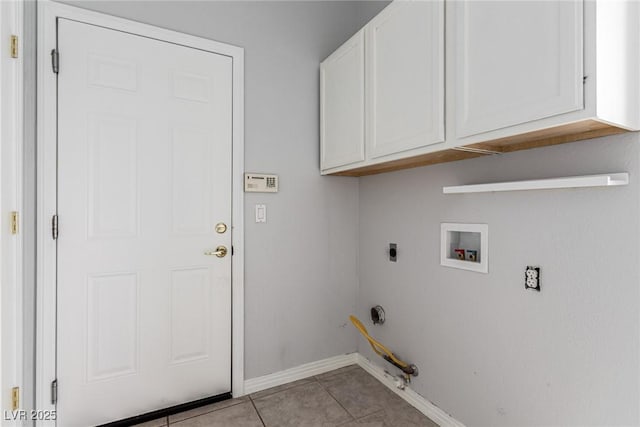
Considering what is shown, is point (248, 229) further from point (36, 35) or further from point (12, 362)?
point (36, 35)

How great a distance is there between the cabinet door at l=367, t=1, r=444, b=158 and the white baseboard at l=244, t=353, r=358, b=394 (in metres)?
1.52

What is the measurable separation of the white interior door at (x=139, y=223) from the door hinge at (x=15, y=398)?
0.20 meters

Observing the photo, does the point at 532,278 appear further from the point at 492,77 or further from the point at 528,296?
the point at 492,77

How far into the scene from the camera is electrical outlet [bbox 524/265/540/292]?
137 centimetres

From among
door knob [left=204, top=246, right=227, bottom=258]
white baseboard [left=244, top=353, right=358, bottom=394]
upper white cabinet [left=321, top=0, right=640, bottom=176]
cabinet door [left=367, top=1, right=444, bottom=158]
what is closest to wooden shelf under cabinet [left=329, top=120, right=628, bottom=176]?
upper white cabinet [left=321, top=0, right=640, bottom=176]

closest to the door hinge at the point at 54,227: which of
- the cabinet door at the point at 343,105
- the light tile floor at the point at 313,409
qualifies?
the light tile floor at the point at 313,409

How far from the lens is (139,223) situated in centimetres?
181

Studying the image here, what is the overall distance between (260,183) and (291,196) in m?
0.24

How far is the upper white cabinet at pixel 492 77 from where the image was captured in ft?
3.21

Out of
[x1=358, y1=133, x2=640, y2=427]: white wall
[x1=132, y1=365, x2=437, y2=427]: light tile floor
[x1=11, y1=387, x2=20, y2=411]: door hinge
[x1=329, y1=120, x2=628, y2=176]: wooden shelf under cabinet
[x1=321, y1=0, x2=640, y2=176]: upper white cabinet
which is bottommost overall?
[x1=132, y1=365, x2=437, y2=427]: light tile floor

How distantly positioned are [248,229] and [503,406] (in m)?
1.61

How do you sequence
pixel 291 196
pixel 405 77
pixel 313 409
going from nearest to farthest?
pixel 405 77
pixel 313 409
pixel 291 196

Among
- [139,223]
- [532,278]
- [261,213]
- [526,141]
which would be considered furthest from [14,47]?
[532,278]

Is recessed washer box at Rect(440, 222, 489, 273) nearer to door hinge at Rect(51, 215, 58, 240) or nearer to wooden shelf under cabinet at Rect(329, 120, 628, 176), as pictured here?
wooden shelf under cabinet at Rect(329, 120, 628, 176)
